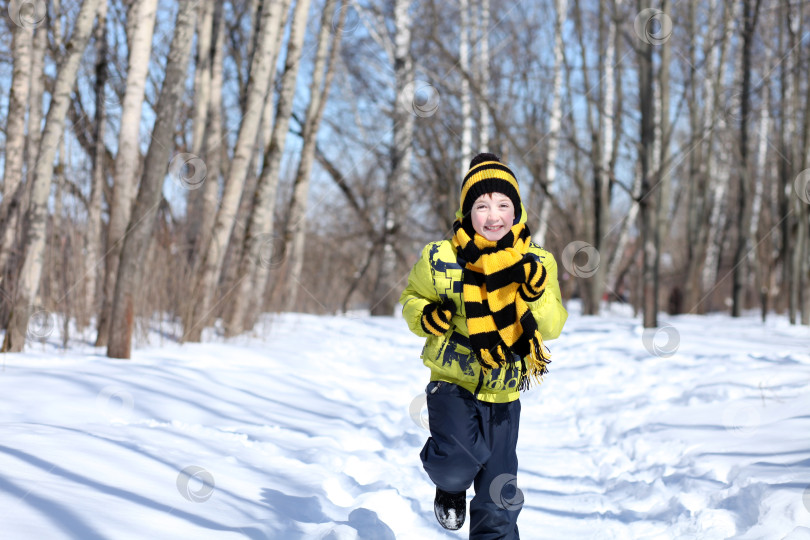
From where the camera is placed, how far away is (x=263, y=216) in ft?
27.3

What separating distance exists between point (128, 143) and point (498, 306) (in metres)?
4.79

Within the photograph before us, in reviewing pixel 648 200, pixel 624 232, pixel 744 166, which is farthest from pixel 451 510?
pixel 744 166

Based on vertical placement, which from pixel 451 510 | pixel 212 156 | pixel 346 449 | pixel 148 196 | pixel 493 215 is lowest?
pixel 346 449

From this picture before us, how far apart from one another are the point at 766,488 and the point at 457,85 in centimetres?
1427

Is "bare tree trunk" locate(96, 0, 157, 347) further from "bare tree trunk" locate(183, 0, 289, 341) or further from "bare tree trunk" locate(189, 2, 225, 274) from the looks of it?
"bare tree trunk" locate(189, 2, 225, 274)

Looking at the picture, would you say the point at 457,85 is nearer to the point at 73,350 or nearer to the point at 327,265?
the point at 327,265

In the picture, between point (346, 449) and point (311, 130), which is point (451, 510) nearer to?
point (346, 449)

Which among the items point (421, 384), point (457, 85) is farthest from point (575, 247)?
point (421, 384)

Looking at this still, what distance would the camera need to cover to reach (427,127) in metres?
17.6

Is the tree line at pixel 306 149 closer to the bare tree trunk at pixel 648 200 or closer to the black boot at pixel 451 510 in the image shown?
the bare tree trunk at pixel 648 200

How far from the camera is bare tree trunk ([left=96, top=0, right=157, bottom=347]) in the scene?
19.5 feet

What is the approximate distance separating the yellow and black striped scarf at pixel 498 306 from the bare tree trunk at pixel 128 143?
4.51 m

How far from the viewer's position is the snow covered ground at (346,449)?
8.35 ft

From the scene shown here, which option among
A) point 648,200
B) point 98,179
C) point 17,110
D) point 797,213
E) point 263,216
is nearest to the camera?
point 17,110
